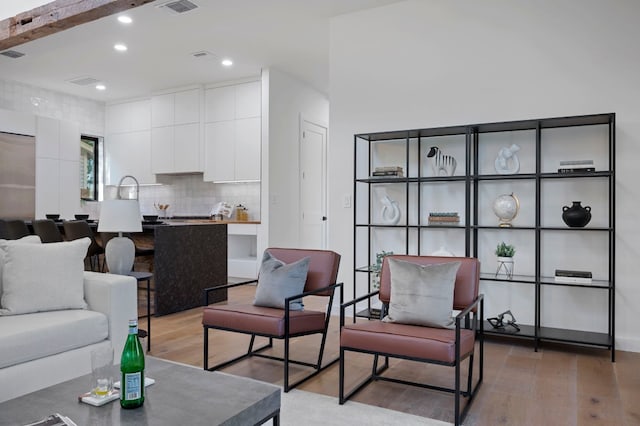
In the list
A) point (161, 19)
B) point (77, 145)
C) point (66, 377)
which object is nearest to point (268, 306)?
point (66, 377)

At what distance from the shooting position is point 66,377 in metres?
2.54

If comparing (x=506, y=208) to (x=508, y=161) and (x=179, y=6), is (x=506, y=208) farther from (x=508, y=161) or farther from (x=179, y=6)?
(x=179, y=6)

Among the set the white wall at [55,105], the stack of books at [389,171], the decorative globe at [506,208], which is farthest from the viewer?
the white wall at [55,105]

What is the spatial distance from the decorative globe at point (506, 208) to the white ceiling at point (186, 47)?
2.19 meters

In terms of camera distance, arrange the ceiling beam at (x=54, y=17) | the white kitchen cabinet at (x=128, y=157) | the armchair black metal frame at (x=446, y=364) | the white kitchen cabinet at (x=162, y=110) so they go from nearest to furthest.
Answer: the armchair black metal frame at (x=446, y=364) < the ceiling beam at (x=54, y=17) < the white kitchen cabinet at (x=162, y=110) < the white kitchen cabinet at (x=128, y=157)

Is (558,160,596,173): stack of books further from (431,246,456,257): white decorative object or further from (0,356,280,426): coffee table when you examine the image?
(0,356,280,426): coffee table

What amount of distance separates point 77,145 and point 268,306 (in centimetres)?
601

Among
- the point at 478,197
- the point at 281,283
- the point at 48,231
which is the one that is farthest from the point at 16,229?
the point at 478,197

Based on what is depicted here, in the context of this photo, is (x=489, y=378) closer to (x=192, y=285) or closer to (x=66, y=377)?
(x=66, y=377)

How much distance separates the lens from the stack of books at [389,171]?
4.36 metres

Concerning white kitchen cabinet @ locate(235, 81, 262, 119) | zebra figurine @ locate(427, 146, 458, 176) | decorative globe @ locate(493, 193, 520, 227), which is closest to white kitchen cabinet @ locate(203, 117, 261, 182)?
white kitchen cabinet @ locate(235, 81, 262, 119)

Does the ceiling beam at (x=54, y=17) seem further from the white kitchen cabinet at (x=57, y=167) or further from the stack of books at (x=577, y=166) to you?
the stack of books at (x=577, y=166)

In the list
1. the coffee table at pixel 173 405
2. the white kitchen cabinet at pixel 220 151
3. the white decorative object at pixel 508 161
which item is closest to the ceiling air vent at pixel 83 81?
the white kitchen cabinet at pixel 220 151

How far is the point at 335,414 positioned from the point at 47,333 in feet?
5.18
